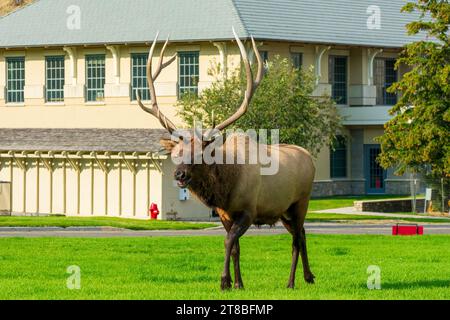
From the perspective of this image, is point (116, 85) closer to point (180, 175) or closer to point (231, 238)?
Result: point (231, 238)

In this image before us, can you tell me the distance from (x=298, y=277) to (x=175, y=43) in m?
44.8

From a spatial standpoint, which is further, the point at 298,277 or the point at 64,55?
the point at 64,55

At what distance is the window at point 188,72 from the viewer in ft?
210

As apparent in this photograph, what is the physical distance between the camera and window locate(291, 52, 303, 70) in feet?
212

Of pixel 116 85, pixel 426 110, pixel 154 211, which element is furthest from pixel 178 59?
pixel 154 211

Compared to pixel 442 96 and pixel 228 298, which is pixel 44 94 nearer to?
pixel 442 96

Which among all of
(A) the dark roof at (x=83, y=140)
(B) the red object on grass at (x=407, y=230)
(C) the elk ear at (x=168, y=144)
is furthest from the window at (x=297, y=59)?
(C) the elk ear at (x=168, y=144)

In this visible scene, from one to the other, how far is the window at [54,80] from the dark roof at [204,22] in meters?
1.46

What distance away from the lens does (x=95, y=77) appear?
6806 cm

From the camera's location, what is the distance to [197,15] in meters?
64.2

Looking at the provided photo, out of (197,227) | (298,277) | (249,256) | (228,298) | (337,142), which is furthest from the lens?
(337,142)

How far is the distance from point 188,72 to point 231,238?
1878 inches

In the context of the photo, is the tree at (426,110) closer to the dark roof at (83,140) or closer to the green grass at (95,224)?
the dark roof at (83,140)

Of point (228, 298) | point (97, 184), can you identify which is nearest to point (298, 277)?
point (228, 298)
